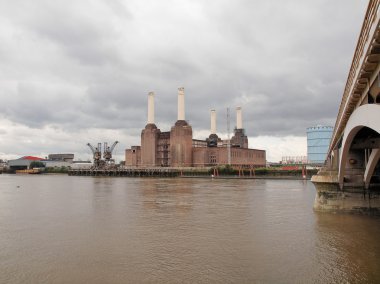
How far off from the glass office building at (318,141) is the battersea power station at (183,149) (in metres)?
37.4

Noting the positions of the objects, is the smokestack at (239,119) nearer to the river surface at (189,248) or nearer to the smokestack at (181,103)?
the smokestack at (181,103)

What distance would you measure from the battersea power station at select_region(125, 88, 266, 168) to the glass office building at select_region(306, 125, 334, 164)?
37.4 meters

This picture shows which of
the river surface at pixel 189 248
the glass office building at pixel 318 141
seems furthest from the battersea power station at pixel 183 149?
the river surface at pixel 189 248

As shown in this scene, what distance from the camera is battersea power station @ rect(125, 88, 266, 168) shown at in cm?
10825

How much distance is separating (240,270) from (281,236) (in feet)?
18.2

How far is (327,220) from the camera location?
19.4m

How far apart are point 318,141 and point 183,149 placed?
77.8 m

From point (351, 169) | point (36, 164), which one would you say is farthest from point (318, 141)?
point (351, 169)

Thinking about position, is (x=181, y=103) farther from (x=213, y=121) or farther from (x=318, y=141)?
(x=318, y=141)

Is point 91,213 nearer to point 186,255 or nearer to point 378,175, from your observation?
point 186,255

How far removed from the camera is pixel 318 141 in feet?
524

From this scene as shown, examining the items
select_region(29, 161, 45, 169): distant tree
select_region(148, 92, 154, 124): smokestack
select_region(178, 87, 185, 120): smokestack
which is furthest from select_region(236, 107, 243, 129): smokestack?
select_region(29, 161, 45, 169): distant tree

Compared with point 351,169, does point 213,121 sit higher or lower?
higher

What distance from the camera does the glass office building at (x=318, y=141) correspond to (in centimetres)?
15750
